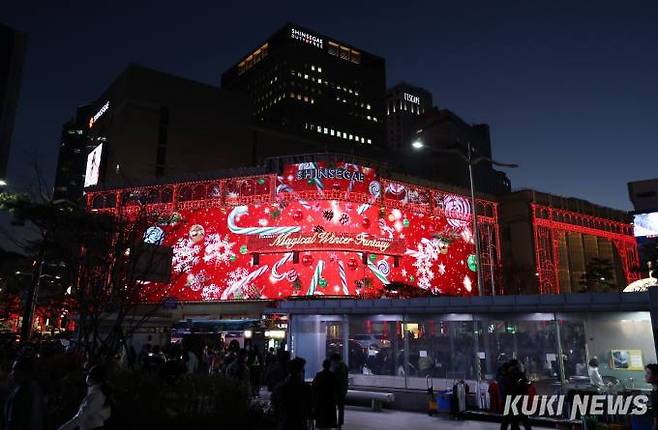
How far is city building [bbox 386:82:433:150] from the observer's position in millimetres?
147875

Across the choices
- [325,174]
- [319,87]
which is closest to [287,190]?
[325,174]

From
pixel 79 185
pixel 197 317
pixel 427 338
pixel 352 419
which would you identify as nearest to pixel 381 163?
pixel 197 317

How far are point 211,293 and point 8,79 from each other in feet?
79.9

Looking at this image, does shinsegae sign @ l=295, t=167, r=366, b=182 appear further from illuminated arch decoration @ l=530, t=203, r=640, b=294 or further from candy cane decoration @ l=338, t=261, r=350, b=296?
illuminated arch decoration @ l=530, t=203, r=640, b=294

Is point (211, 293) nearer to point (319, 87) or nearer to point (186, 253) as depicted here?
point (186, 253)

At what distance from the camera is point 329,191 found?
131 ft

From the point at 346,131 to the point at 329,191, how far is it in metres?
84.9

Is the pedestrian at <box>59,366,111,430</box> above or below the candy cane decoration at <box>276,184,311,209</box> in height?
below

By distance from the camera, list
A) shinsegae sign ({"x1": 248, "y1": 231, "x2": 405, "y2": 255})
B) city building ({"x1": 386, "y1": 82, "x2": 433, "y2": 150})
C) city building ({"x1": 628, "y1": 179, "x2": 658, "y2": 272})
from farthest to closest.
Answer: city building ({"x1": 386, "y1": 82, "x2": 433, "y2": 150}), shinsegae sign ({"x1": 248, "y1": 231, "x2": 405, "y2": 255}), city building ({"x1": 628, "y1": 179, "x2": 658, "y2": 272})

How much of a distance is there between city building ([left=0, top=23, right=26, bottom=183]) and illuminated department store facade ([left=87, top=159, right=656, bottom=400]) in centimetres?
781

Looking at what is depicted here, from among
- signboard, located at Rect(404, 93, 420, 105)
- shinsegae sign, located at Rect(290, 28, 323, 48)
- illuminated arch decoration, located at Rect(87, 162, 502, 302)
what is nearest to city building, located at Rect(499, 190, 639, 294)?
illuminated arch decoration, located at Rect(87, 162, 502, 302)

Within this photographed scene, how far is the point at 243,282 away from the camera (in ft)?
130

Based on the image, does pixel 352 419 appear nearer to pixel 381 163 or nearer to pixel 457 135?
pixel 381 163

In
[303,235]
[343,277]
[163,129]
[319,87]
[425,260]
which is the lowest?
[343,277]
